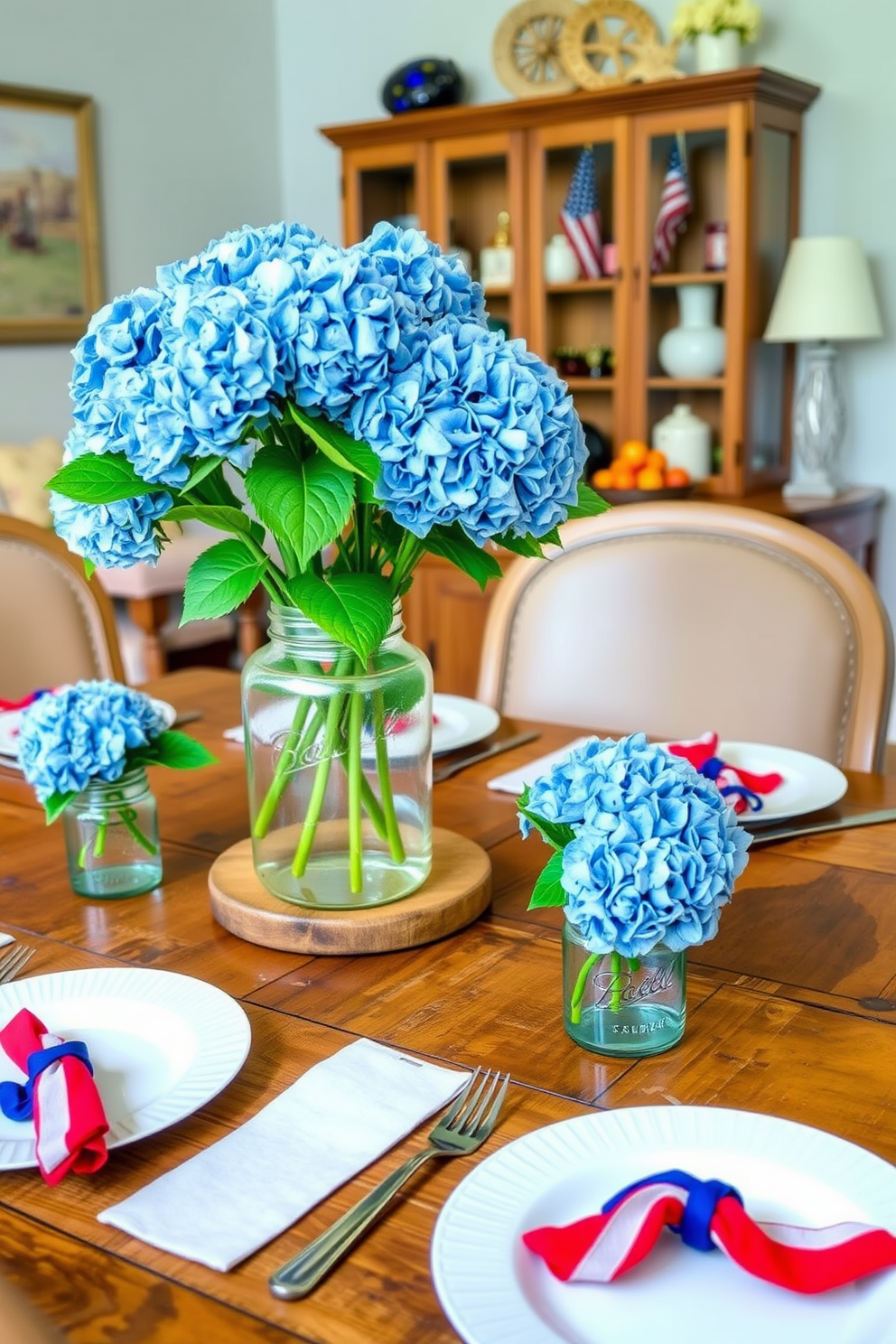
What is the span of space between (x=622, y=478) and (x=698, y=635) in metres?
1.75

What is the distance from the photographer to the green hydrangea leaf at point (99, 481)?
0.82 m

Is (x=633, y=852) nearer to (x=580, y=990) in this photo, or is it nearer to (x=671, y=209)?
(x=580, y=990)

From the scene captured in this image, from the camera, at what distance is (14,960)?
3.01ft

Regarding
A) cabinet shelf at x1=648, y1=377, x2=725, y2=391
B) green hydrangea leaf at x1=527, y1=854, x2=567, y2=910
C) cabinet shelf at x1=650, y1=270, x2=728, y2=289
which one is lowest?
green hydrangea leaf at x1=527, y1=854, x2=567, y2=910

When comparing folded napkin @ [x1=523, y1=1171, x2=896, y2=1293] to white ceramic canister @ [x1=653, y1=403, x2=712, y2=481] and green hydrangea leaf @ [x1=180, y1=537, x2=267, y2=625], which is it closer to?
green hydrangea leaf @ [x1=180, y1=537, x2=267, y2=625]

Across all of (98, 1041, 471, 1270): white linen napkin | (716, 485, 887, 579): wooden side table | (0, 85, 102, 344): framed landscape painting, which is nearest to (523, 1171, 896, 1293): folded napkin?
(98, 1041, 471, 1270): white linen napkin

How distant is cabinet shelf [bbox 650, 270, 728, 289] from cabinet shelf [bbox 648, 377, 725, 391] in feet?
0.81

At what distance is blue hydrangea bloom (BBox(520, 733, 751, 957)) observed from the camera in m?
0.72

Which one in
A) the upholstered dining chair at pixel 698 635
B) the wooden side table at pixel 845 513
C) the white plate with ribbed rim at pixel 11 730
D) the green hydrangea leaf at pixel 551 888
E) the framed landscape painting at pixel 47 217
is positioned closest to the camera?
the green hydrangea leaf at pixel 551 888

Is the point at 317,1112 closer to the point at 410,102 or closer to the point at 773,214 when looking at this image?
the point at 773,214

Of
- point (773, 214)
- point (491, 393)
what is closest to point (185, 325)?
point (491, 393)

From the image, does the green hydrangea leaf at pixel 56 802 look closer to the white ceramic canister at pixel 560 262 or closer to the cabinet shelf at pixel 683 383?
the cabinet shelf at pixel 683 383

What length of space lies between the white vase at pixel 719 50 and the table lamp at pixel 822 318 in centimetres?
51

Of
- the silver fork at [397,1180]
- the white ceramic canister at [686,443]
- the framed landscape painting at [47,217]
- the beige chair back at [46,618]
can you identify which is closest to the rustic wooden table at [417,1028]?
the silver fork at [397,1180]
